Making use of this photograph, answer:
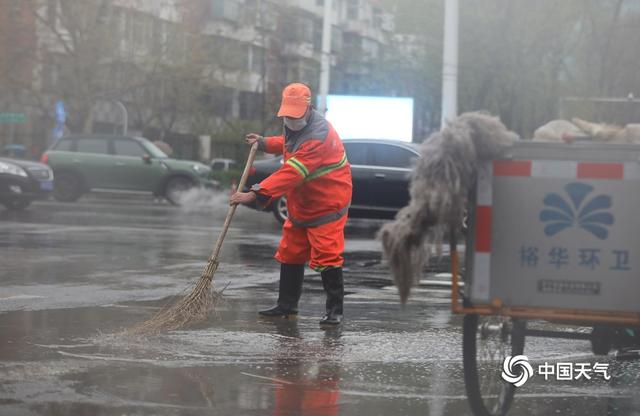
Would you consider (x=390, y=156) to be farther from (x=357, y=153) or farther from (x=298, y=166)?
(x=298, y=166)

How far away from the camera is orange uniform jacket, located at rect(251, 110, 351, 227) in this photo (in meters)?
8.16

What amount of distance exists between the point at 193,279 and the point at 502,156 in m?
6.33

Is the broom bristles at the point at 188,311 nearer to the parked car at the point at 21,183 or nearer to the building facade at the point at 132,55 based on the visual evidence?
the parked car at the point at 21,183

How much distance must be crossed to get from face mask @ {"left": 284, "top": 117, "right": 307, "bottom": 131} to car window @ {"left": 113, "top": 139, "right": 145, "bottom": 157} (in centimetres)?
A: 1998

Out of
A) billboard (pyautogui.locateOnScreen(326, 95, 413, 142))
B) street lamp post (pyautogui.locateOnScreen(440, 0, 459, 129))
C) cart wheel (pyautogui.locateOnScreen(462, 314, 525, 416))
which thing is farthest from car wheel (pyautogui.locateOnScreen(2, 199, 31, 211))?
cart wheel (pyautogui.locateOnScreen(462, 314, 525, 416))

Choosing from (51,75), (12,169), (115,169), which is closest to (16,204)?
(12,169)

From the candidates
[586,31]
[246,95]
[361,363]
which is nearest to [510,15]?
[586,31]

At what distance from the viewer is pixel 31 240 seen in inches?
584

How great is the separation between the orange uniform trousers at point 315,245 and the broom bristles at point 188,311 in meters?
0.61

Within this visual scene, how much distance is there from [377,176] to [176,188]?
9631mm

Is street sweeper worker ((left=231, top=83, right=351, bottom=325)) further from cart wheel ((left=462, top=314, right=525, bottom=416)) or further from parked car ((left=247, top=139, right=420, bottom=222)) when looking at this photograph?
parked car ((left=247, top=139, right=420, bottom=222))

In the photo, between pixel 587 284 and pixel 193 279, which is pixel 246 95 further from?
pixel 587 284

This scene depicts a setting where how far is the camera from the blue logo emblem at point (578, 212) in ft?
16.7

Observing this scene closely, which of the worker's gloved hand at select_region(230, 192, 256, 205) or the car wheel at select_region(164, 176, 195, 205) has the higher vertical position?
the worker's gloved hand at select_region(230, 192, 256, 205)
